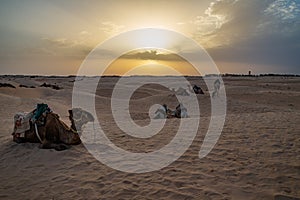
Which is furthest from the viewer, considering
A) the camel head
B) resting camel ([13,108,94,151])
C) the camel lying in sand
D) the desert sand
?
the camel lying in sand

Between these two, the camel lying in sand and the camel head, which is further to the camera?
the camel lying in sand

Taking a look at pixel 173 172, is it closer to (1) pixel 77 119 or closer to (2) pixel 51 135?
(2) pixel 51 135

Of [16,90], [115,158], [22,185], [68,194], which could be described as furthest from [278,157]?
[16,90]

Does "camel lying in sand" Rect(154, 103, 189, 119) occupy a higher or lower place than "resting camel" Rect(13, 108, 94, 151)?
higher

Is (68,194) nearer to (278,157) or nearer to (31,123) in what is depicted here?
(31,123)

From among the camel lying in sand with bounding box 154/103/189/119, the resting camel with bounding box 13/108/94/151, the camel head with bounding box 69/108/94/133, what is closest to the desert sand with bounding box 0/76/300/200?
the resting camel with bounding box 13/108/94/151

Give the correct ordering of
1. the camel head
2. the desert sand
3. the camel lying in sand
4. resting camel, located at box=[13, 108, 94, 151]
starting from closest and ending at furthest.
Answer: the desert sand
resting camel, located at box=[13, 108, 94, 151]
the camel head
the camel lying in sand

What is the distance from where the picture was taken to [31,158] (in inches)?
275

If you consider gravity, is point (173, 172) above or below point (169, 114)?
below

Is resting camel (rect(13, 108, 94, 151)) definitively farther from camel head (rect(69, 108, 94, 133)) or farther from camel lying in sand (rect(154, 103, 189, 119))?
camel lying in sand (rect(154, 103, 189, 119))

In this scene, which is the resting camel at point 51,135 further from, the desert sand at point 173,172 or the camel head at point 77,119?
the camel head at point 77,119

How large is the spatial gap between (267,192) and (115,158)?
366 centimetres

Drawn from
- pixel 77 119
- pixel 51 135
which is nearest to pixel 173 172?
pixel 51 135

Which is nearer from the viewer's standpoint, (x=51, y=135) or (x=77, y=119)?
(x=51, y=135)
